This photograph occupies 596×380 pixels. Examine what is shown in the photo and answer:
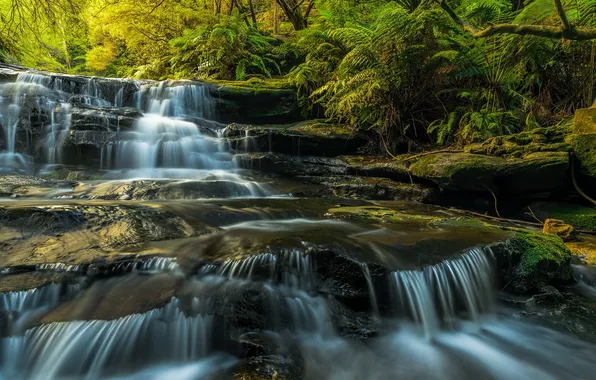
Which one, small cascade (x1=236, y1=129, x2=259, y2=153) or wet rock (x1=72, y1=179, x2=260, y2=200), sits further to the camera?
small cascade (x1=236, y1=129, x2=259, y2=153)

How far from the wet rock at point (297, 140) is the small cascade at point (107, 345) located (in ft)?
17.7

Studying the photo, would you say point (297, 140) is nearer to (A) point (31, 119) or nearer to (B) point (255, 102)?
(B) point (255, 102)

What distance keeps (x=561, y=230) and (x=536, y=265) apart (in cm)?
147

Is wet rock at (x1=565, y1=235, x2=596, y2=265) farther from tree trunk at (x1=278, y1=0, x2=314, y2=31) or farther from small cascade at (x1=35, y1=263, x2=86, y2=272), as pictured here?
tree trunk at (x1=278, y1=0, x2=314, y2=31)

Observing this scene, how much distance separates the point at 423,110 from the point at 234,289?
610 cm

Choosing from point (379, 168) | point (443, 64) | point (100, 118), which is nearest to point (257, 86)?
point (100, 118)

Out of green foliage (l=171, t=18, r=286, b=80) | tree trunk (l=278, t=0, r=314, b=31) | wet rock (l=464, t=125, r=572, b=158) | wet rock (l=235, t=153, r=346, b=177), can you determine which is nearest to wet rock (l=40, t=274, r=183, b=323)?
wet rock (l=235, t=153, r=346, b=177)

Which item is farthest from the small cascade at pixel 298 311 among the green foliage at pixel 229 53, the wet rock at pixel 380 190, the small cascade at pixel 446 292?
the green foliage at pixel 229 53

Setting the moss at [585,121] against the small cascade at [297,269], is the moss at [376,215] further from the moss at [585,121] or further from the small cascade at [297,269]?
the moss at [585,121]

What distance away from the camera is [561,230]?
14.3ft

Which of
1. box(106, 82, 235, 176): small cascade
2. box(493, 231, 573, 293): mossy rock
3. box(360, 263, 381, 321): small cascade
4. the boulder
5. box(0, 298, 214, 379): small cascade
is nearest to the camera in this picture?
box(0, 298, 214, 379): small cascade

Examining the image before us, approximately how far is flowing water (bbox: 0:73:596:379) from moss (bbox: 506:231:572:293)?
25cm

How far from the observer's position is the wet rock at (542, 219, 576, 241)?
4.32m

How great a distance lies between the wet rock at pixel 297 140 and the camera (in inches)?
295
